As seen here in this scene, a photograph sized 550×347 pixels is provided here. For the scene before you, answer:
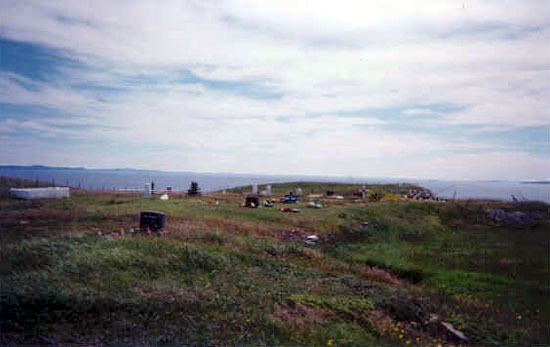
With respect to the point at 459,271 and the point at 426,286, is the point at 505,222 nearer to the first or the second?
the point at 459,271

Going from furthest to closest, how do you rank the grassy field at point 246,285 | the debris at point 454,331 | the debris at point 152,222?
the debris at point 152,222 < the debris at point 454,331 < the grassy field at point 246,285

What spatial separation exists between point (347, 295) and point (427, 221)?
56.9ft

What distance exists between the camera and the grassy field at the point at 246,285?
255 inches

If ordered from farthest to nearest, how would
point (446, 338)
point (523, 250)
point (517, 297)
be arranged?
point (523, 250) < point (517, 297) < point (446, 338)

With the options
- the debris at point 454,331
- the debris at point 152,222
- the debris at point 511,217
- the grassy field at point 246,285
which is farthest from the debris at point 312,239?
the debris at point 511,217

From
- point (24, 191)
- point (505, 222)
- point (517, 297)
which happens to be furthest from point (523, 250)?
point (24, 191)

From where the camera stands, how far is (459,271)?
13227mm

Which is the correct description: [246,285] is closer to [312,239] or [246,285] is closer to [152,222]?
[152,222]

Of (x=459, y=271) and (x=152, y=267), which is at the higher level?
(x=152, y=267)

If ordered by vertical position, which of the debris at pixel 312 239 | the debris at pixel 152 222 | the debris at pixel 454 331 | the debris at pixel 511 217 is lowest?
the debris at pixel 454 331

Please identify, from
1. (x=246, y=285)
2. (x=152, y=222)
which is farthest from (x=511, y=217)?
(x=152, y=222)

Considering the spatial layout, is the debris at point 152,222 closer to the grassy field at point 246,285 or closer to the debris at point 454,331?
the grassy field at point 246,285

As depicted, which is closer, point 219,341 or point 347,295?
point 219,341

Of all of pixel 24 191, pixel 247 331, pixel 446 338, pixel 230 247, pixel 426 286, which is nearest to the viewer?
pixel 247 331
